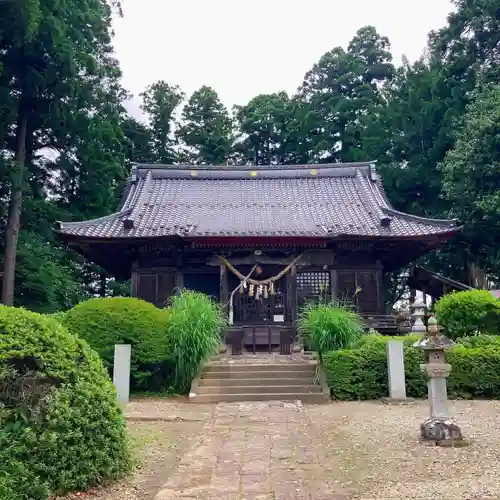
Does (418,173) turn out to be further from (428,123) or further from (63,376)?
(63,376)

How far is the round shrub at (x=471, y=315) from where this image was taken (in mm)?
12008

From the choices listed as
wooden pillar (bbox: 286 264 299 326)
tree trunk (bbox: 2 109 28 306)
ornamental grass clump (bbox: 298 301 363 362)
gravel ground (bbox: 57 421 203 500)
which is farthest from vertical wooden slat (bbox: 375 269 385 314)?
tree trunk (bbox: 2 109 28 306)

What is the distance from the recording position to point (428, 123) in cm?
2467

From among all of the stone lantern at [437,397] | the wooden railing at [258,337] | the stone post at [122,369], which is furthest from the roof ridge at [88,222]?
the stone lantern at [437,397]

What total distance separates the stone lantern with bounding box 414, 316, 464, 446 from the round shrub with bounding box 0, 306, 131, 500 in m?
3.84

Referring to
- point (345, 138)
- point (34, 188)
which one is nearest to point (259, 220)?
point (34, 188)

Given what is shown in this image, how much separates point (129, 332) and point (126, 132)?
81.6 feet

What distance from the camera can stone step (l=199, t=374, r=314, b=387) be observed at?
35.2ft

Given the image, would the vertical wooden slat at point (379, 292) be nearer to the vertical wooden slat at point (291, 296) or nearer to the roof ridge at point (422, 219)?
the roof ridge at point (422, 219)

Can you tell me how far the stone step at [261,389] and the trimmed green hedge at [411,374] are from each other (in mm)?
456

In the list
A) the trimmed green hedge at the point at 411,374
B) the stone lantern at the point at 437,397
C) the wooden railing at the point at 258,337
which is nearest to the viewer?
the stone lantern at the point at 437,397

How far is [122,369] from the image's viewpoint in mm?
10055

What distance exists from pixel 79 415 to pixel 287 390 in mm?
6484

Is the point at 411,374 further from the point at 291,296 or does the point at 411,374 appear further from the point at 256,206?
the point at 256,206
